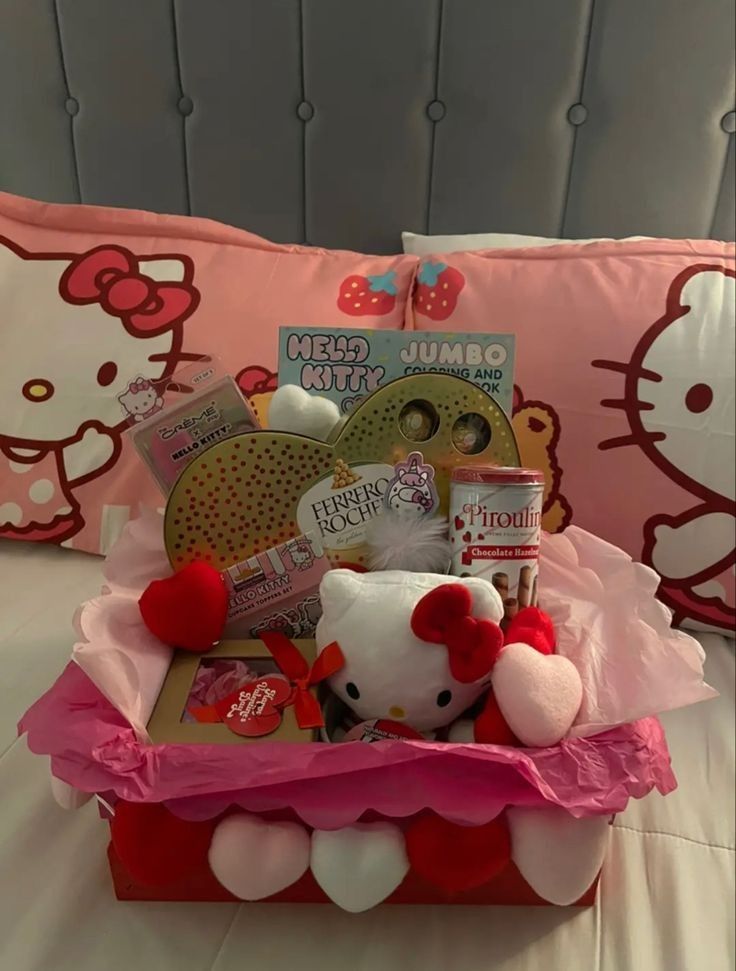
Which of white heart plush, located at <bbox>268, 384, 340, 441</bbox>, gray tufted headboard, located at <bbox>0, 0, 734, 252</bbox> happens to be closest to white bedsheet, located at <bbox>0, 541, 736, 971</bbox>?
white heart plush, located at <bbox>268, 384, 340, 441</bbox>

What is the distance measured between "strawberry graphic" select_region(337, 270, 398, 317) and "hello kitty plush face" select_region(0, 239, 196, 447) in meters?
0.21

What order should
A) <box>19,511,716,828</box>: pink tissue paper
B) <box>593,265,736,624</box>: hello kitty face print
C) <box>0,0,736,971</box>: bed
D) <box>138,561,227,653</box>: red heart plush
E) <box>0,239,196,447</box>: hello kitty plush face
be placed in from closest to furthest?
<box>19,511,716,828</box>: pink tissue paper
<box>138,561,227,653</box>: red heart plush
<box>593,265,736,624</box>: hello kitty face print
<box>0,239,196,447</box>: hello kitty plush face
<box>0,0,736,971</box>: bed

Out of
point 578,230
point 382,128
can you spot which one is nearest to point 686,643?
point 578,230

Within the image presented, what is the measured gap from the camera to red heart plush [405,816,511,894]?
20.0 inches

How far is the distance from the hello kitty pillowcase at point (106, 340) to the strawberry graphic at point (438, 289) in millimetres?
29

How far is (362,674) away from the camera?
580 millimetres

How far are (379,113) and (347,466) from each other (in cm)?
79

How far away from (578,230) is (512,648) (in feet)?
2.99

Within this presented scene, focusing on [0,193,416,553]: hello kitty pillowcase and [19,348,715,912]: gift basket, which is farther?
[0,193,416,553]: hello kitty pillowcase

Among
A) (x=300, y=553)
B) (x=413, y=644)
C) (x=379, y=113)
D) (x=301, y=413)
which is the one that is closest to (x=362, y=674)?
(x=413, y=644)

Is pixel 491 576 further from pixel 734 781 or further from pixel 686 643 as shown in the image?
pixel 734 781

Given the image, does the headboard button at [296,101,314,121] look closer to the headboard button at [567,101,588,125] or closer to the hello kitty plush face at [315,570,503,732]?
the headboard button at [567,101,588,125]

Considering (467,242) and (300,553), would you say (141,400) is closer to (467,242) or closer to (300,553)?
(300,553)

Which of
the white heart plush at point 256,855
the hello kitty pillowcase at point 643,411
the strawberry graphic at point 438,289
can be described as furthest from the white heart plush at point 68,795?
the strawberry graphic at point 438,289
